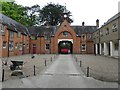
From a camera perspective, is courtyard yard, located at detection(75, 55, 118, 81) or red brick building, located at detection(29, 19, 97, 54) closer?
courtyard yard, located at detection(75, 55, 118, 81)

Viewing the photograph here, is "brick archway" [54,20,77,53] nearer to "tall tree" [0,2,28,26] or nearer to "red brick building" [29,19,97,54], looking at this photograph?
"red brick building" [29,19,97,54]

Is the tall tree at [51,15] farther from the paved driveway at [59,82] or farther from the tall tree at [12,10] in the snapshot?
the paved driveway at [59,82]

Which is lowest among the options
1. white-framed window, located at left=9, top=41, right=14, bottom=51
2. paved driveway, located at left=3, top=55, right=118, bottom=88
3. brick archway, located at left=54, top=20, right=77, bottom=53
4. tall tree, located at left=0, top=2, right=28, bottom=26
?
paved driveway, located at left=3, top=55, right=118, bottom=88

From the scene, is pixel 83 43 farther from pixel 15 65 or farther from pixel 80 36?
pixel 15 65

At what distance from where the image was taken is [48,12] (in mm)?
78250

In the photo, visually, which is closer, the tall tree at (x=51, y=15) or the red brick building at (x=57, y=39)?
the red brick building at (x=57, y=39)

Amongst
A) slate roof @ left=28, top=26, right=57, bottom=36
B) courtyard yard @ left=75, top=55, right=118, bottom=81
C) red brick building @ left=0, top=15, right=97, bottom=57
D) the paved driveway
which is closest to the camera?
the paved driveway

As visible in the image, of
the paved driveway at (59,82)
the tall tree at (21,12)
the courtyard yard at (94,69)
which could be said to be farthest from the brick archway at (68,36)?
the paved driveway at (59,82)

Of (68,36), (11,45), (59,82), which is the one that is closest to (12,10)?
(68,36)

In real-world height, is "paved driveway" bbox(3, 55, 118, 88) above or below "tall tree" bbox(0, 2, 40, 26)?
below

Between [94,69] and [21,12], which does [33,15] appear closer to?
[21,12]

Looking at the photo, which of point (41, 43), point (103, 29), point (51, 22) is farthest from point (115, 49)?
point (51, 22)

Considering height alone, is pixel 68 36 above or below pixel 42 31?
below

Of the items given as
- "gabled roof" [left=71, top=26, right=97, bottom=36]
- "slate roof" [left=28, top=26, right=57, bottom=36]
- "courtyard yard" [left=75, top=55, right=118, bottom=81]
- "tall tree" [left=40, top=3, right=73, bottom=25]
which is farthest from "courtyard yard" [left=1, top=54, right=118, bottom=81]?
"tall tree" [left=40, top=3, right=73, bottom=25]
